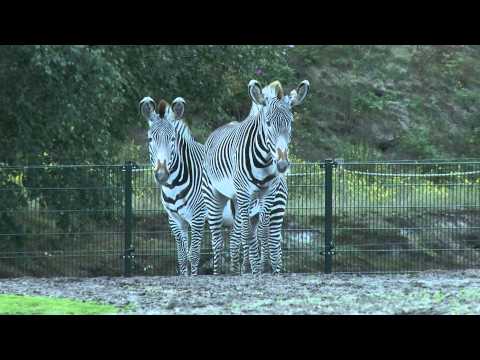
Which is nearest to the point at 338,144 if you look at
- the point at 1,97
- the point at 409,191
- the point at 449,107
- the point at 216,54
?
the point at 449,107

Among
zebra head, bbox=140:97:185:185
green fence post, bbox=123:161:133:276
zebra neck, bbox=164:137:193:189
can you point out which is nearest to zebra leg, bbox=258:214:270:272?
zebra neck, bbox=164:137:193:189

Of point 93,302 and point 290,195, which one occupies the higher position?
point 290,195

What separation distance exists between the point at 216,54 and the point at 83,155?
11.8 feet

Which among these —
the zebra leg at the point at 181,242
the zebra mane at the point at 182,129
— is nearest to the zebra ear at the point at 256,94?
the zebra mane at the point at 182,129

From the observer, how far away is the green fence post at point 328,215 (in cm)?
1664

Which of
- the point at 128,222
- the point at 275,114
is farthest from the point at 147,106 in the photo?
the point at 275,114

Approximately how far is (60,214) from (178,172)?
2.15m

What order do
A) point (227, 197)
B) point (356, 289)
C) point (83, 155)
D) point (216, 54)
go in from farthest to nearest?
point (216, 54)
point (83, 155)
point (227, 197)
point (356, 289)

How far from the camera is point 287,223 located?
1855cm

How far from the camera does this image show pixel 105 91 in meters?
17.6

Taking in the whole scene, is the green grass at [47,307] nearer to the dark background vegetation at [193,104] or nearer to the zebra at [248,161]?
the zebra at [248,161]

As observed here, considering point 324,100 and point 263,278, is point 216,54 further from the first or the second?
point 324,100

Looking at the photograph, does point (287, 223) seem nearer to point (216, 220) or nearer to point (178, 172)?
point (216, 220)

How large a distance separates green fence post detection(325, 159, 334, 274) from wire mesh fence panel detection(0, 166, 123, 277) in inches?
139
